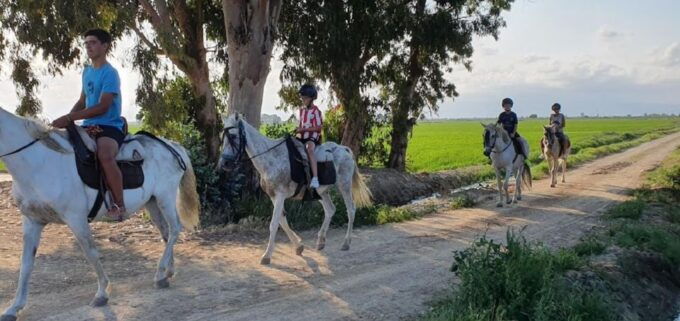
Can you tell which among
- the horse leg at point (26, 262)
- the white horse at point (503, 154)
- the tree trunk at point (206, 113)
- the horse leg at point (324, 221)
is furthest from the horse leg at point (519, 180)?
the horse leg at point (26, 262)

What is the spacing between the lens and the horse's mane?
5.73 meters

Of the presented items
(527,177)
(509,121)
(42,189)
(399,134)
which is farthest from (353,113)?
(42,189)

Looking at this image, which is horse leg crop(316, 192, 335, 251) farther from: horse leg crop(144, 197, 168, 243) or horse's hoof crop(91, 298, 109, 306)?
horse's hoof crop(91, 298, 109, 306)

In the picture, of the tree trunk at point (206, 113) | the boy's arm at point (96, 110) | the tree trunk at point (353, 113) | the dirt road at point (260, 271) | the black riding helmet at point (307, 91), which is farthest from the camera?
the tree trunk at point (353, 113)

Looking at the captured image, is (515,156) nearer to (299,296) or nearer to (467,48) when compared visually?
(467,48)

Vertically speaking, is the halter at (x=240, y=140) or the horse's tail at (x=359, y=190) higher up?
the halter at (x=240, y=140)

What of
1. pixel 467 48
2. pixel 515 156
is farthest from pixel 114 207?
pixel 467 48

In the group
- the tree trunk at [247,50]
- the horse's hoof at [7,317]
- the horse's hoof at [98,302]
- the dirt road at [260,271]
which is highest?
the tree trunk at [247,50]

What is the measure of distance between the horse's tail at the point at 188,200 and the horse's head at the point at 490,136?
30.7 feet

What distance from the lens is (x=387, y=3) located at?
18391 mm

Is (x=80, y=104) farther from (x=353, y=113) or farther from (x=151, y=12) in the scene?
(x=353, y=113)

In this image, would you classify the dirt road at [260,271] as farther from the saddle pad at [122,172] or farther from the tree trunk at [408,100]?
the tree trunk at [408,100]

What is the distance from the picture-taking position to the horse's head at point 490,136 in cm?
1502

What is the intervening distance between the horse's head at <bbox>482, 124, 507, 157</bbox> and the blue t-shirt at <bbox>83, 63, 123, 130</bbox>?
1074 cm
